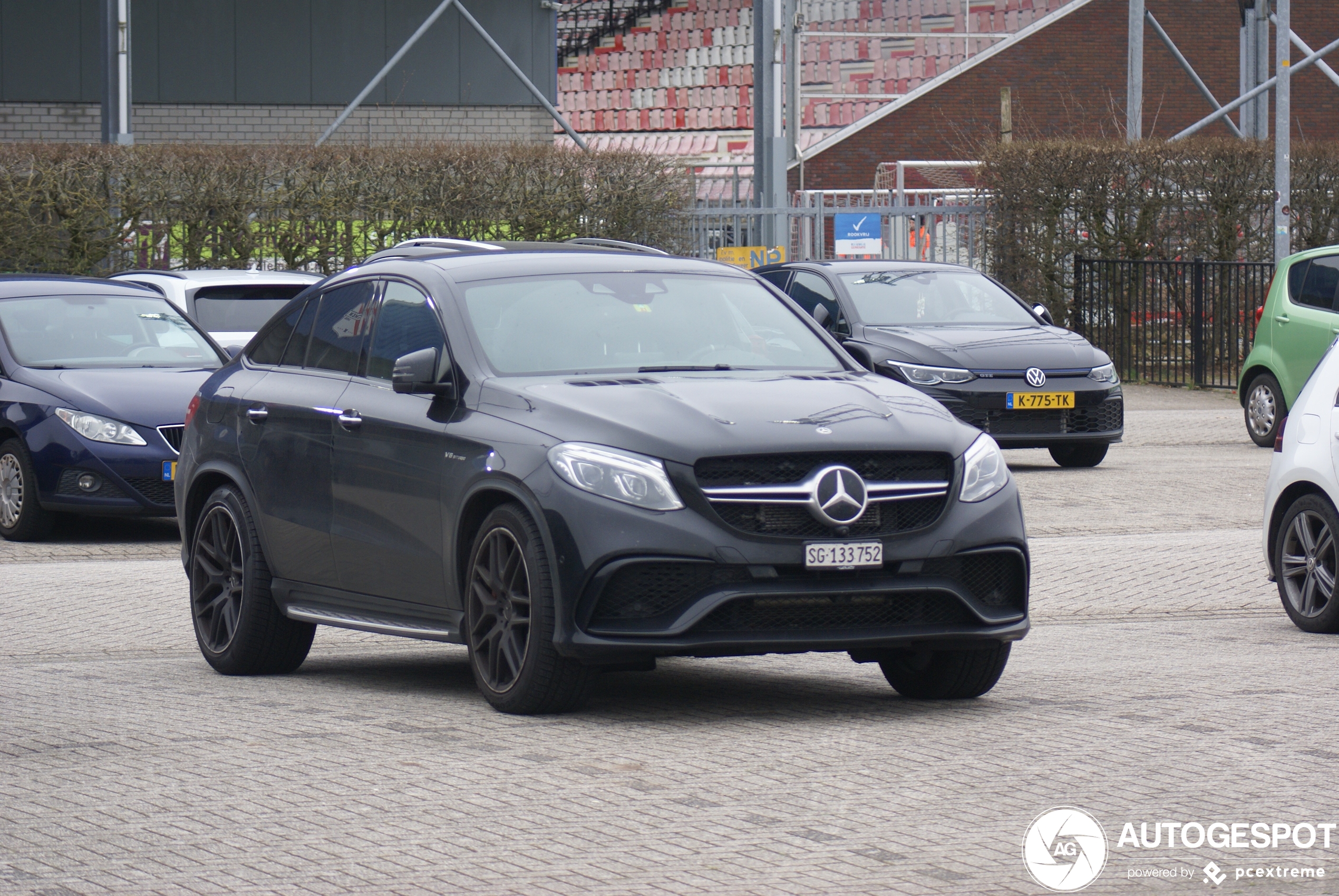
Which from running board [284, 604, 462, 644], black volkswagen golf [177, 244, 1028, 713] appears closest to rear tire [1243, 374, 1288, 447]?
black volkswagen golf [177, 244, 1028, 713]

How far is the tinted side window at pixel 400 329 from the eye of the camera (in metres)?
7.76

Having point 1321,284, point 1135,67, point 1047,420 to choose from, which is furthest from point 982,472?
point 1135,67

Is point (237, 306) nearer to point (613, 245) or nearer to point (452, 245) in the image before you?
point (613, 245)

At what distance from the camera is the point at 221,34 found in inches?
1449

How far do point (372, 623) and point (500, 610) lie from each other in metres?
0.91

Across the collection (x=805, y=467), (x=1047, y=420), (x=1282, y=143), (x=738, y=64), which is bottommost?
(x=1047, y=420)

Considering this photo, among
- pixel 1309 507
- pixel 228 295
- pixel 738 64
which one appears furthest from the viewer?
pixel 738 64

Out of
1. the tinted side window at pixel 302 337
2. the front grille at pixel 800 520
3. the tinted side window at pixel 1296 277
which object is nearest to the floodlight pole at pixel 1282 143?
the tinted side window at pixel 1296 277

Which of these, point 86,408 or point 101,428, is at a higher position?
point 86,408

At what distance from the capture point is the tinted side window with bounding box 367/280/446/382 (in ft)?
25.5

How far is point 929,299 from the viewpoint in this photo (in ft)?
60.4

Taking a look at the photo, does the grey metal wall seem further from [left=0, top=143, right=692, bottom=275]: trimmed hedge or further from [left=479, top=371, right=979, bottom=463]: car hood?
[left=479, top=371, right=979, bottom=463]: car hood

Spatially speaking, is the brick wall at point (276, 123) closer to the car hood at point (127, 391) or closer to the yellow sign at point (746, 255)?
the yellow sign at point (746, 255)

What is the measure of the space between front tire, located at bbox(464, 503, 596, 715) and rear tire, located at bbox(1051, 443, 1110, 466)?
1110cm
